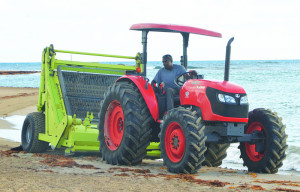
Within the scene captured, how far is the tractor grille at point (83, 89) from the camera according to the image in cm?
921

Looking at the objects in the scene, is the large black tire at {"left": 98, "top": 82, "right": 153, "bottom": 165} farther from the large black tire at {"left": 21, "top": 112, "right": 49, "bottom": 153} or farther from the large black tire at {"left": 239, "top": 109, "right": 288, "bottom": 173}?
the large black tire at {"left": 21, "top": 112, "right": 49, "bottom": 153}

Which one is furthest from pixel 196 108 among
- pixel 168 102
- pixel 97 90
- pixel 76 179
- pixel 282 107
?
pixel 282 107

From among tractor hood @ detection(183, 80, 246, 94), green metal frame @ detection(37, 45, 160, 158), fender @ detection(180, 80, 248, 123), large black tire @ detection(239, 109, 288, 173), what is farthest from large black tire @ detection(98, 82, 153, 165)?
large black tire @ detection(239, 109, 288, 173)

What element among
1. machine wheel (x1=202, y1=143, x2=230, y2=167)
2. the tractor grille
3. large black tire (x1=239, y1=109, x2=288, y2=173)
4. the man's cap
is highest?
the man's cap

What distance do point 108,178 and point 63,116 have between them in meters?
2.85

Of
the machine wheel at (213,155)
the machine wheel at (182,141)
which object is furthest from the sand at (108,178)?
the machine wheel at (213,155)

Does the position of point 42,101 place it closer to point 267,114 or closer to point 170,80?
point 170,80

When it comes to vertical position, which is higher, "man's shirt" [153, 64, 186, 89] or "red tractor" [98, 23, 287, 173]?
"man's shirt" [153, 64, 186, 89]

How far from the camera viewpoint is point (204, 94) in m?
6.74

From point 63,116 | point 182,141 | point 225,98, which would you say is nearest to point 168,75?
point 225,98

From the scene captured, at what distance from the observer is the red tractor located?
6.63 meters

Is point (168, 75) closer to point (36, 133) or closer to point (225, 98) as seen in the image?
point (225, 98)

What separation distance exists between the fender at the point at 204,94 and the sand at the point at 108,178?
30.6 inches

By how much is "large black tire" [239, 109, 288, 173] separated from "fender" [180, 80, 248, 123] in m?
0.57
